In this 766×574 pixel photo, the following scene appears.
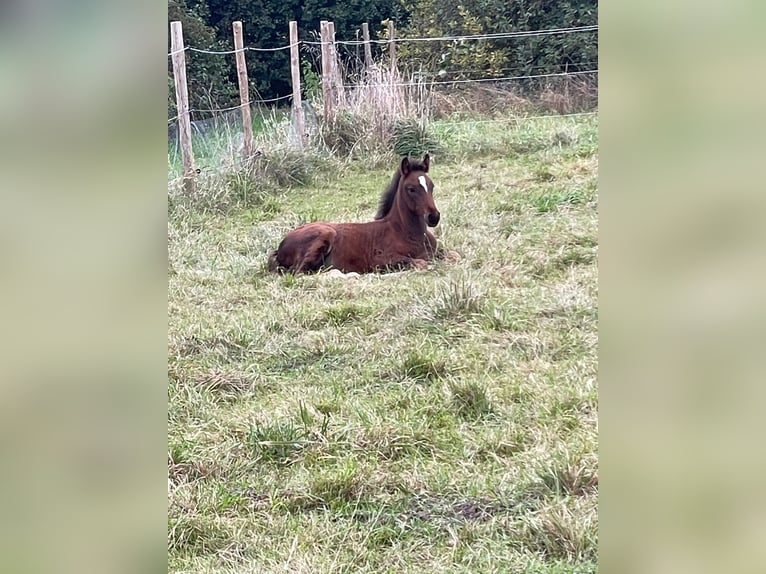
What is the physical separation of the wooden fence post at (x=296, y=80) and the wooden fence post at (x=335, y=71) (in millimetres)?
90

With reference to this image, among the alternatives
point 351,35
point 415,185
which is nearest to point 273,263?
point 415,185

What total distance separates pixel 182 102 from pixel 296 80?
320 mm

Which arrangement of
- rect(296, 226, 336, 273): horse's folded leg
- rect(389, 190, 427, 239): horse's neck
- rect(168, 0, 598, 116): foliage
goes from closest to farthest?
rect(168, 0, 598, 116): foliage
rect(389, 190, 427, 239): horse's neck
rect(296, 226, 336, 273): horse's folded leg

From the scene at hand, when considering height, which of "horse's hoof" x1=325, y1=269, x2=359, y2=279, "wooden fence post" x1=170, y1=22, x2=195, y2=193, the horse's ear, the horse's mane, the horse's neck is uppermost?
"wooden fence post" x1=170, y1=22, x2=195, y2=193

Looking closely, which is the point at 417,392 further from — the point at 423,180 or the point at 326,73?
the point at 326,73

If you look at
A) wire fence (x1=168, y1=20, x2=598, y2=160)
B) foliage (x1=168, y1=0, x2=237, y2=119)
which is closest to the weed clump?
wire fence (x1=168, y1=20, x2=598, y2=160)

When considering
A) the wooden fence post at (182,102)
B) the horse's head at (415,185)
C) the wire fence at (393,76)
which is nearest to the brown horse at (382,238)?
the horse's head at (415,185)

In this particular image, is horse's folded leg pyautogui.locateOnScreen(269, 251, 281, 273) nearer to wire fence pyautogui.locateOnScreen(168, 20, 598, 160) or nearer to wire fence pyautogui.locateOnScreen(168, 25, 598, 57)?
wire fence pyautogui.locateOnScreen(168, 20, 598, 160)

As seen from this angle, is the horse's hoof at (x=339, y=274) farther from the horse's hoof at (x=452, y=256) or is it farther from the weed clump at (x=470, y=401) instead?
the weed clump at (x=470, y=401)

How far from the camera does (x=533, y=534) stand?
180 cm

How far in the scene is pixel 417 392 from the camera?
1.94 metres

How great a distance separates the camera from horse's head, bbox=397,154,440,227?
210 cm
